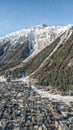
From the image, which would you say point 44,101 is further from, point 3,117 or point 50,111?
point 3,117

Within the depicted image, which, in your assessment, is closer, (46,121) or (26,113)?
(46,121)

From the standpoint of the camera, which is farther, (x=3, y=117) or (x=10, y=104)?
(x=10, y=104)

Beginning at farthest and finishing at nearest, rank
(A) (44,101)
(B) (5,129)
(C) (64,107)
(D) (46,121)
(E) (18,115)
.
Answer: (A) (44,101) < (C) (64,107) < (E) (18,115) < (D) (46,121) < (B) (5,129)

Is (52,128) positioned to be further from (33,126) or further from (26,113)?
(26,113)

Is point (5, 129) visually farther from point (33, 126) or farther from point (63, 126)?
point (63, 126)

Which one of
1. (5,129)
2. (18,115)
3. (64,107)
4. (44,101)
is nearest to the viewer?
(5,129)

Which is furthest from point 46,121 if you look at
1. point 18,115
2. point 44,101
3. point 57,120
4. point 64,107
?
point 44,101

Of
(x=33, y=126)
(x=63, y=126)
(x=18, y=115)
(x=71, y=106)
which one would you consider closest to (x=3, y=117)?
(x=18, y=115)

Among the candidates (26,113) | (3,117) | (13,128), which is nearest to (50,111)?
(26,113)

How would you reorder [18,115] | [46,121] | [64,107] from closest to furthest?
[46,121], [18,115], [64,107]

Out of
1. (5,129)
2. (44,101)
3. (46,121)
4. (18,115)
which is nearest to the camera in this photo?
(5,129)
